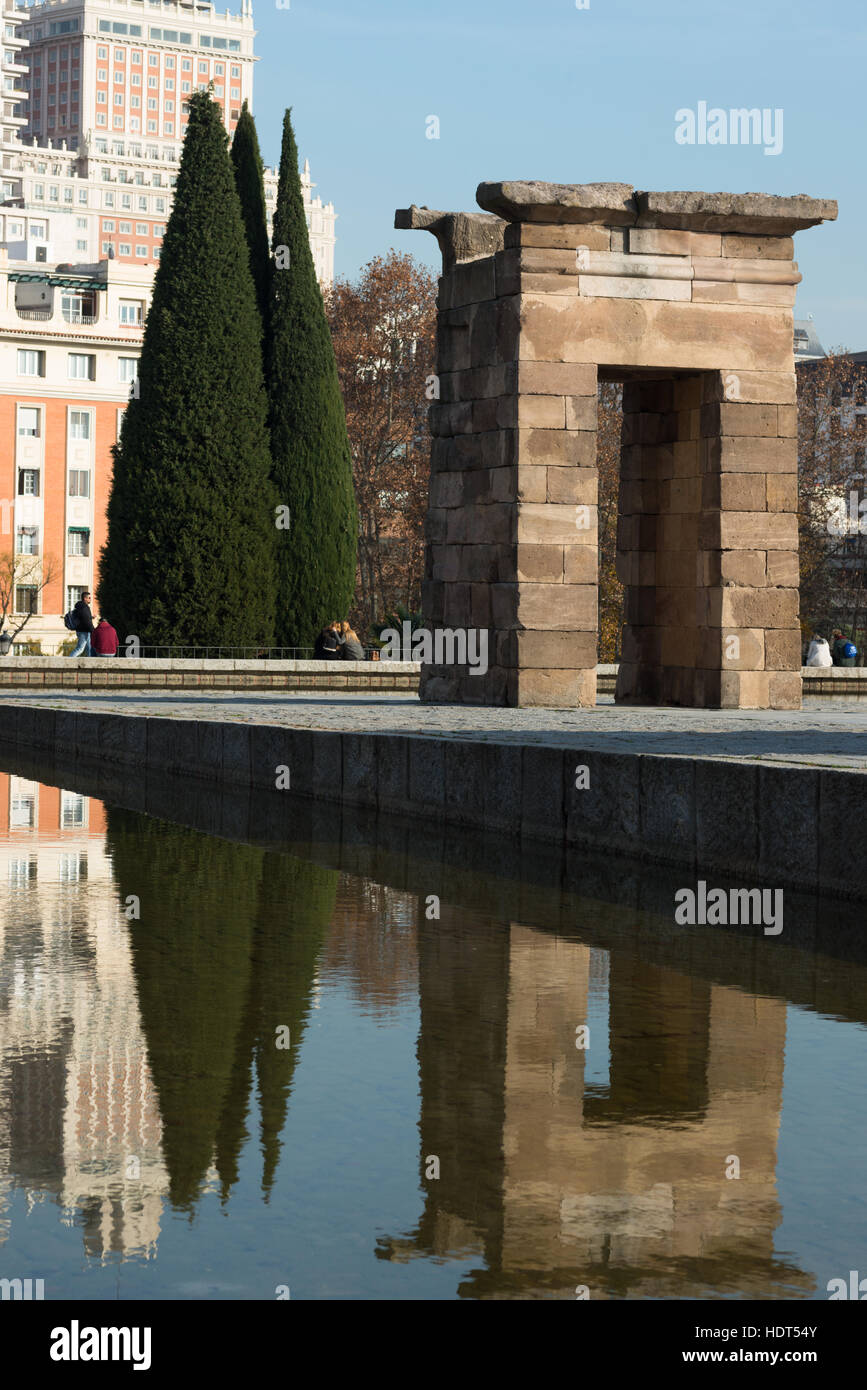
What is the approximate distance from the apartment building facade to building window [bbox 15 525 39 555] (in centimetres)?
7

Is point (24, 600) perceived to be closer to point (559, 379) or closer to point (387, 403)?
point (387, 403)


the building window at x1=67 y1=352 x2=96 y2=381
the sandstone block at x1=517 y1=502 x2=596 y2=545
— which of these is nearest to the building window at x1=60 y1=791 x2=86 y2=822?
the sandstone block at x1=517 y1=502 x2=596 y2=545

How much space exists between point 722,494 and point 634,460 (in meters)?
1.95

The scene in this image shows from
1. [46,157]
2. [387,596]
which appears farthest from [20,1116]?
[46,157]

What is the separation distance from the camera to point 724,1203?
4555 mm

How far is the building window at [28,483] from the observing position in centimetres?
8881

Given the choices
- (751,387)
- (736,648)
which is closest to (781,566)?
(736,648)

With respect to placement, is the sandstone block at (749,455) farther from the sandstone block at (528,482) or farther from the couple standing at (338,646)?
the couple standing at (338,646)

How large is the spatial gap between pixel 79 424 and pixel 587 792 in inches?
3180

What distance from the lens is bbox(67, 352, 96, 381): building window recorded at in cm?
8988

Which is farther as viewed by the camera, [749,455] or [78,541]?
[78,541]

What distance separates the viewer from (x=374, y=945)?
28.0 feet

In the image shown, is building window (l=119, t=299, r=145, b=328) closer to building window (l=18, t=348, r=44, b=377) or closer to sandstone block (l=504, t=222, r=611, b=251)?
building window (l=18, t=348, r=44, b=377)
